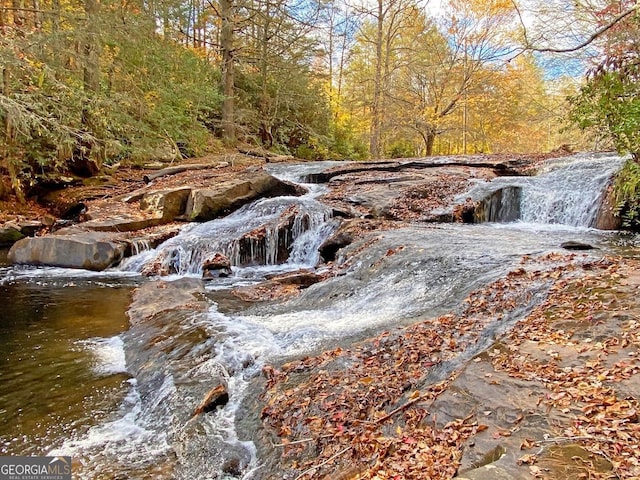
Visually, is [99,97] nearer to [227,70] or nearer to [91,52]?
[91,52]

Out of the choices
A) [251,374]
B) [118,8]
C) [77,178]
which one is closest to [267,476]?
[251,374]

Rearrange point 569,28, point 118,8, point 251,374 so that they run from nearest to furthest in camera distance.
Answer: point 251,374 < point 569,28 < point 118,8

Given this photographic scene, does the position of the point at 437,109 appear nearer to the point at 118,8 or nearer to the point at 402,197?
the point at 402,197

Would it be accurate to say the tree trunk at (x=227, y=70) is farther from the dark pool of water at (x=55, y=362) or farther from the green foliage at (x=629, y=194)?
the green foliage at (x=629, y=194)

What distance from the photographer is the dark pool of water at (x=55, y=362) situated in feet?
12.6

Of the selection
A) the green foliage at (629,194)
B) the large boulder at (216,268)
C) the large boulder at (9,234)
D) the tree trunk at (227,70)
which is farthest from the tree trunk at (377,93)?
the large boulder at (9,234)

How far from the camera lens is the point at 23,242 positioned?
384 inches

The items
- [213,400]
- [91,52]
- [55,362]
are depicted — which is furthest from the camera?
[91,52]

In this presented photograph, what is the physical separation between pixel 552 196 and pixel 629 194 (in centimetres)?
217

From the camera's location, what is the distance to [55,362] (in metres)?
5.07

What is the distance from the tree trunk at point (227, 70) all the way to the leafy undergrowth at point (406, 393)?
53.0ft

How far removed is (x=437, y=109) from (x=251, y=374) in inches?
924

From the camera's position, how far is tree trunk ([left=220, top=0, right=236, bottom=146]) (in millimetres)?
17172

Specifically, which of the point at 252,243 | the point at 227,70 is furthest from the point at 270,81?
the point at 252,243
